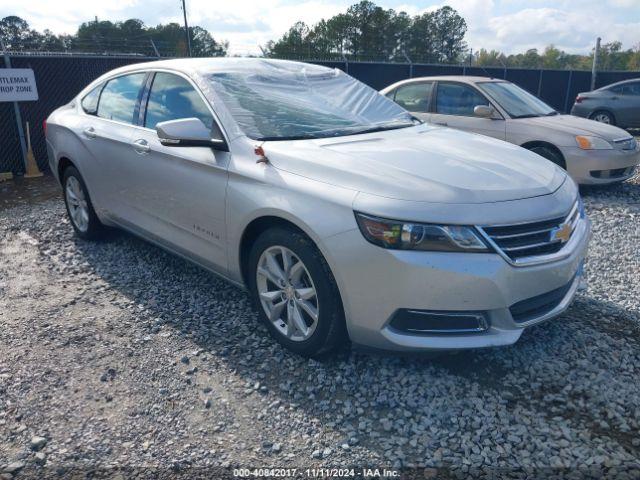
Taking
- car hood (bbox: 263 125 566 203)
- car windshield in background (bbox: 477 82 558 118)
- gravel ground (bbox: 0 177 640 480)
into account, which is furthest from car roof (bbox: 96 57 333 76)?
car windshield in background (bbox: 477 82 558 118)

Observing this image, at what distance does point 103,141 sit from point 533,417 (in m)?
3.75

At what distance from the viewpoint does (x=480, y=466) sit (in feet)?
7.75

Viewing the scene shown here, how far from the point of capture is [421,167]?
2932 mm

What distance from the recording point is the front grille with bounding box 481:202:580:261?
262 cm

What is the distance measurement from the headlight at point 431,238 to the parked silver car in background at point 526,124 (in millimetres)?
5117

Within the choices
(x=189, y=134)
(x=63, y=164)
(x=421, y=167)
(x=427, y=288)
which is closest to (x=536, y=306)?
(x=427, y=288)

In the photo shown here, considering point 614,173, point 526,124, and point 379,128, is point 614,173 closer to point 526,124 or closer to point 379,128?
point 526,124

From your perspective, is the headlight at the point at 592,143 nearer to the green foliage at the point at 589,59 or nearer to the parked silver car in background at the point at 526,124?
the parked silver car in background at the point at 526,124

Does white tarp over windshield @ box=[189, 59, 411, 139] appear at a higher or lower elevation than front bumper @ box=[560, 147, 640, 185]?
higher

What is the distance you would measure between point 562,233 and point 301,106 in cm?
186

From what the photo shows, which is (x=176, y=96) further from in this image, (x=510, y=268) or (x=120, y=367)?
(x=510, y=268)

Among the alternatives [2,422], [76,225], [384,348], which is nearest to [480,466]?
[384,348]

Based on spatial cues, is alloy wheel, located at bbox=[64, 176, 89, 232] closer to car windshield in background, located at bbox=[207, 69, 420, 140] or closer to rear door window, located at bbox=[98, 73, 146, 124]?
rear door window, located at bbox=[98, 73, 146, 124]

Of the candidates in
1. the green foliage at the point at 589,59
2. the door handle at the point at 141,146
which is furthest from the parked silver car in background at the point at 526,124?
the green foliage at the point at 589,59
